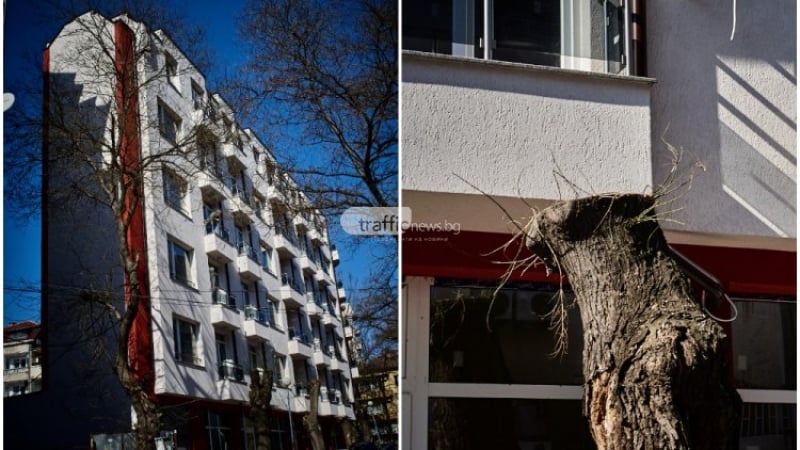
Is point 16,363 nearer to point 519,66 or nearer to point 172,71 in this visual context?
point 172,71

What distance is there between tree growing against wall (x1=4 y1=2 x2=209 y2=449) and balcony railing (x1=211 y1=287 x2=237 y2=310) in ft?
0.51

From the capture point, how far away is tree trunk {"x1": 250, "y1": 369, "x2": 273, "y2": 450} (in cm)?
235

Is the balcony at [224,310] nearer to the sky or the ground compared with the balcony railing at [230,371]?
nearer to the sky

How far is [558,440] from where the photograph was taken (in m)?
5.47

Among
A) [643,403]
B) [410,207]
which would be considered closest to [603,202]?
[643,403]

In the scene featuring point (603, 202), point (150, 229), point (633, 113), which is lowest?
point (150, 229)

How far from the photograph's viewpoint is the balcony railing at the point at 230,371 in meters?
2.36

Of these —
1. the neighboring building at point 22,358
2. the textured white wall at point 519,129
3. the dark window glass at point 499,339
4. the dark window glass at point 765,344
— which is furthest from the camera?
the dark window glass at point 765,344

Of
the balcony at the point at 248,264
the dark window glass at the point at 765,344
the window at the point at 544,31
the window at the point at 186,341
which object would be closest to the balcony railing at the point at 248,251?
the balcony at the point at 248,264

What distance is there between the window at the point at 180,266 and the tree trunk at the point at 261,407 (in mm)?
263

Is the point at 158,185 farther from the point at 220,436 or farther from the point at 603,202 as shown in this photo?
the point at 603,202

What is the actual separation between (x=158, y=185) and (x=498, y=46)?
2472mm

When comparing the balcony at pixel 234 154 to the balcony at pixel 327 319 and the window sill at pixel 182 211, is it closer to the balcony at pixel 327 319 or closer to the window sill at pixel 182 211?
the window sill at pixel 182 211

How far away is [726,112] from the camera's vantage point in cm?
491
